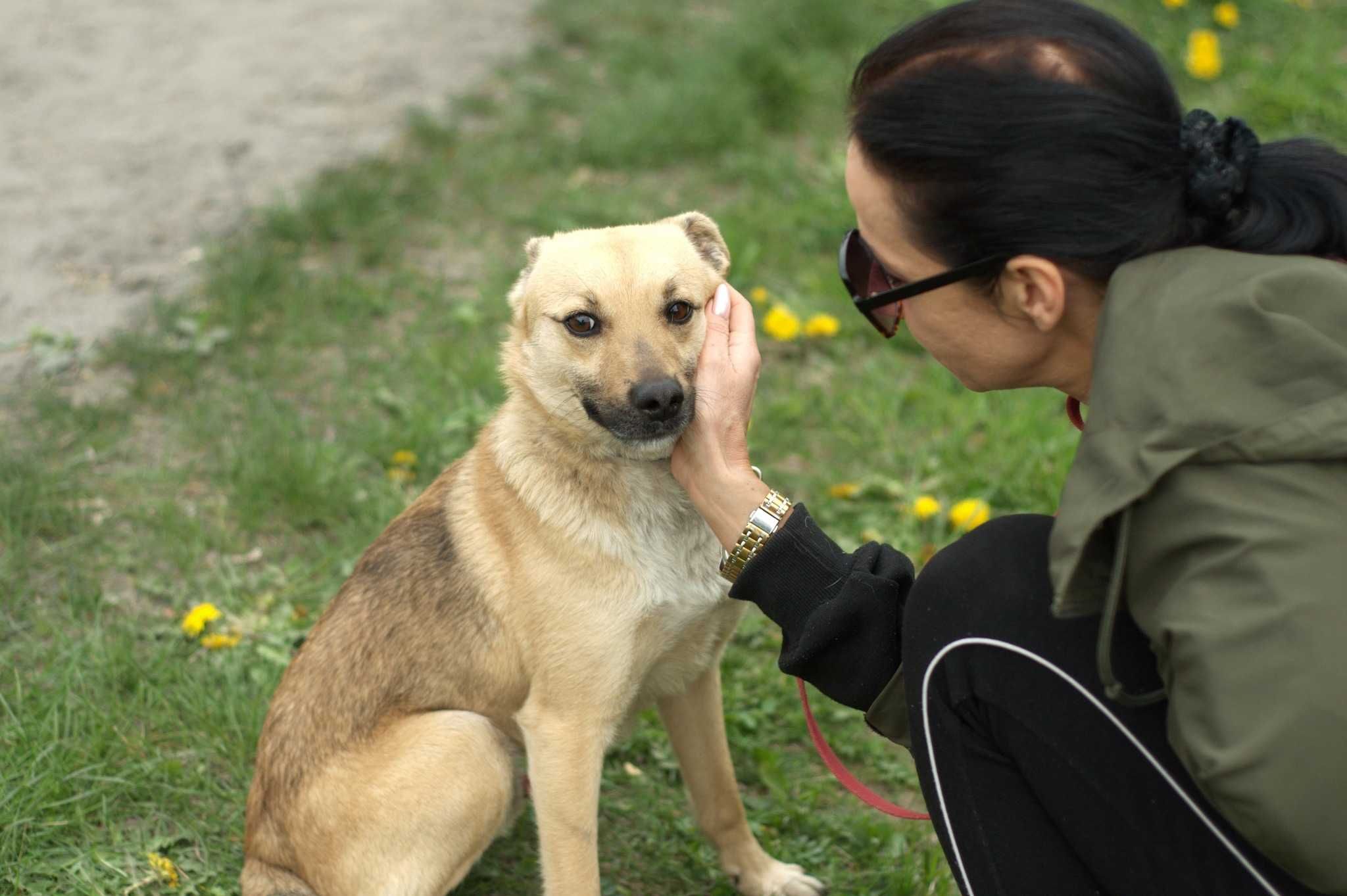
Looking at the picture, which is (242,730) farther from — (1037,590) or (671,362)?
(1037,590)

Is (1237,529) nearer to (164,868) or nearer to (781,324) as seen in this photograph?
(164,868)

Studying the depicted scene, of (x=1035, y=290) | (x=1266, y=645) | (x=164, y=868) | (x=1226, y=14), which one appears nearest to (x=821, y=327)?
(x=1035, y=290)

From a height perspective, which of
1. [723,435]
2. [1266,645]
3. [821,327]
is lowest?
[821,327]

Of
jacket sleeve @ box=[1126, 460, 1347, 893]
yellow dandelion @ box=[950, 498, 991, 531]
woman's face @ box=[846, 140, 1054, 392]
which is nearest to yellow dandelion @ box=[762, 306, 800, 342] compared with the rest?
yellow dandelion @ box=[950, 498, 991, 531]

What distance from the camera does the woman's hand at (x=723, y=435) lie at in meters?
2.63

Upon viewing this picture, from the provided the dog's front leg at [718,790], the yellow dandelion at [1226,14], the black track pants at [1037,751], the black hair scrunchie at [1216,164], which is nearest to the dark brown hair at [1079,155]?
the black hair scrunchie at [1216,164]

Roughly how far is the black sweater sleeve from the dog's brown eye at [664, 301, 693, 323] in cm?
64

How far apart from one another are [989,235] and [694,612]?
3.70 feet

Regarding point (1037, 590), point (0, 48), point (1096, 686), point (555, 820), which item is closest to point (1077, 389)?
point (1037, 590)

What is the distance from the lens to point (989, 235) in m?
2.04

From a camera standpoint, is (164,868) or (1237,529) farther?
(164,868)

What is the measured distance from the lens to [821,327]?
4.87 metres

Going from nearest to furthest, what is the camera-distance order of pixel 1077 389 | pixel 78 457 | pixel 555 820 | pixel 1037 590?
pixel 1037 590 < pixel 1077 389 < pixel 555 820 < pixel 78 457

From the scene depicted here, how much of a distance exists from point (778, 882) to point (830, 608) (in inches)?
38.7
